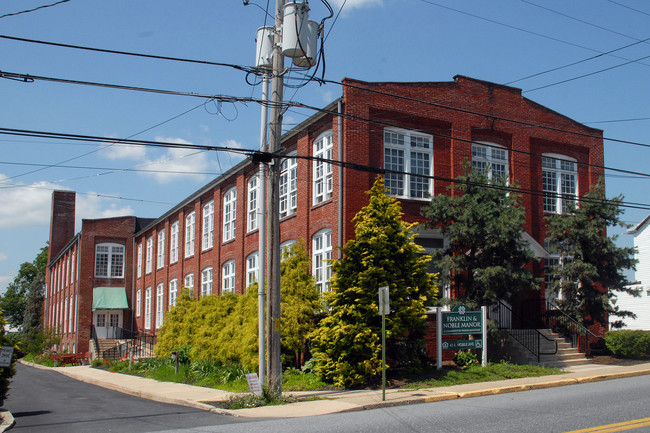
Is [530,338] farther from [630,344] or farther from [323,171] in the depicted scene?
[323,171]

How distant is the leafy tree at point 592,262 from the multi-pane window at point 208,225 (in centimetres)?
1995

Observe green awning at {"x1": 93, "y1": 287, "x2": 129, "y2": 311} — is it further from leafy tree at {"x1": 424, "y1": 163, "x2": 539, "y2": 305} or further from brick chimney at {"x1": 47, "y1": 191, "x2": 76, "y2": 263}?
leafy tree at {"x1": 424, "y1": 163, "x2": 539, "y2": 305}

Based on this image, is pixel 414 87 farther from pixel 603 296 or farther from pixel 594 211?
pixel 603 296

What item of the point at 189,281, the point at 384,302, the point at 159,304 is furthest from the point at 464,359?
the point at 159,304

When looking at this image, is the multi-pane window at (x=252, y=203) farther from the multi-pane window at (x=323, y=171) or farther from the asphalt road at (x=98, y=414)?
the asphalt road at (x=98, y=414)

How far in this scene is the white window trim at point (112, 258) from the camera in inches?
2082

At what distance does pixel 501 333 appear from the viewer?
68.9 ft

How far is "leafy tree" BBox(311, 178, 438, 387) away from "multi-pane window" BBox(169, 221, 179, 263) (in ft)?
86.2

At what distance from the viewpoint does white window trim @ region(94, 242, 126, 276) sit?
52.9 meters

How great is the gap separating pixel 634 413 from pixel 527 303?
42.0ft

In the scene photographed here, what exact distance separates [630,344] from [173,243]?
29.9 meters

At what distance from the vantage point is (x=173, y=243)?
4381cm

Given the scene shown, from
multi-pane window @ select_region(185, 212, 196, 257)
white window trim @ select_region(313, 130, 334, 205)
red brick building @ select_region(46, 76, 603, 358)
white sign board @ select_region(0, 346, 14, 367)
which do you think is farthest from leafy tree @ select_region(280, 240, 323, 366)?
multi-pane window @ select_region(185, 212, 196, 257)

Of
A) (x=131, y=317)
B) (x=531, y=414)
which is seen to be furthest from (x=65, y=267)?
(x=531, y=414)
